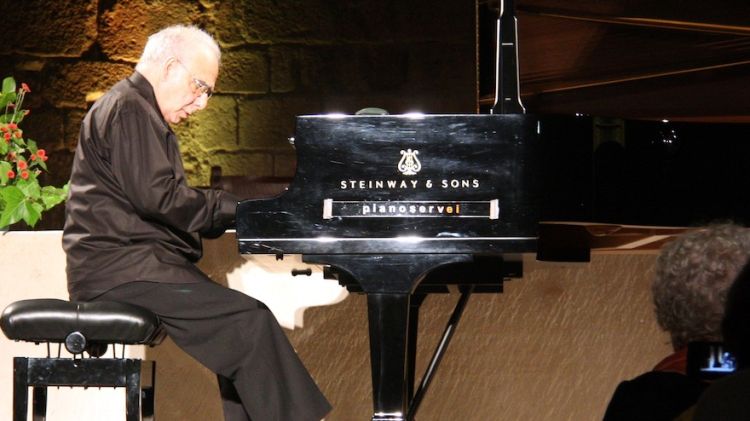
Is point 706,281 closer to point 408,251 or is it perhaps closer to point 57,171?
point 408,251

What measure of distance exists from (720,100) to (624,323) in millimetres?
830

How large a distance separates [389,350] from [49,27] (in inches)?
143

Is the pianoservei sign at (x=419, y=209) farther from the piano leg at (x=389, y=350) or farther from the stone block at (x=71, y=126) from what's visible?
the stone block at (x=71, y=126)

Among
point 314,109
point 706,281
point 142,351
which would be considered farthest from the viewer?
point 314,109

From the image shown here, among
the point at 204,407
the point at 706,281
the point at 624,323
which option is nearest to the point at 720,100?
the point at 624,323

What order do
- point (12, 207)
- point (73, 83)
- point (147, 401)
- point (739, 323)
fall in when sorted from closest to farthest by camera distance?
point (739, 323)
point (147, 401)
point (12, 207)
point (73, 83)

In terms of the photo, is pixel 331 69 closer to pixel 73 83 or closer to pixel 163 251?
pixel 73 83

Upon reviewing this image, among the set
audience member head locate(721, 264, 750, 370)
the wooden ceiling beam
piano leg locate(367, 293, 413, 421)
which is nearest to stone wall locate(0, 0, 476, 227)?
the wooden ceiling beam

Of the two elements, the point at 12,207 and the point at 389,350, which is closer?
the point at 389,350

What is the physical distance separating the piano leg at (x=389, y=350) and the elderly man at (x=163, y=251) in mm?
223

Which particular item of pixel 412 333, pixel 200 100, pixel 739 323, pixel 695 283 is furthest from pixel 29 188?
pixel 739 323

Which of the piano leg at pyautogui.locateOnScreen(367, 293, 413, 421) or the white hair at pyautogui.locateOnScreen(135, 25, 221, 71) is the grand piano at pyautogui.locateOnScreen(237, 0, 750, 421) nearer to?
the piano leg at pyautogui.locateOnScreen(367, 293, 413, 421)

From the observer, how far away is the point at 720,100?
392cm

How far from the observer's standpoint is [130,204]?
3.03 m
